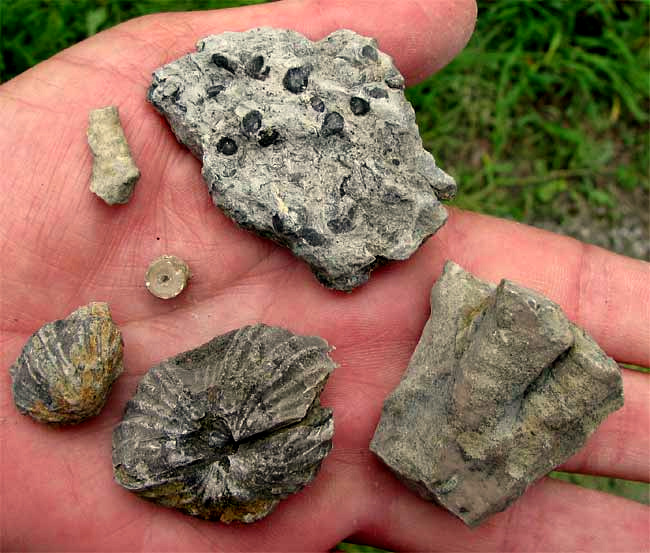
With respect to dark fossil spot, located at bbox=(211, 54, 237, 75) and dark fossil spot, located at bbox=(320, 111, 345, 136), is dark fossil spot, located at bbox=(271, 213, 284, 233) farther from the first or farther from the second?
dark fossil spot, located at bbox=(211, 54, 237, 75)

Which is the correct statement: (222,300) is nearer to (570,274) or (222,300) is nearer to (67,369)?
(67,369)

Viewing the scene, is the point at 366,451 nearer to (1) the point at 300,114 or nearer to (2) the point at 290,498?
(2) the point at 290,498

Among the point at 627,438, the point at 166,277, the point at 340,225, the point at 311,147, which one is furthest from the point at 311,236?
the point at 627,438

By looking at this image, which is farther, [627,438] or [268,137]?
[627,438]

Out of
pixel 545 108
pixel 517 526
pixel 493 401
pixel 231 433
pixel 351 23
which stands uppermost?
pixel 351 23

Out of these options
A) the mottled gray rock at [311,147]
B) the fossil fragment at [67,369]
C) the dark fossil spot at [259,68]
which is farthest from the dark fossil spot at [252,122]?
the fossil fragment at [67,369]

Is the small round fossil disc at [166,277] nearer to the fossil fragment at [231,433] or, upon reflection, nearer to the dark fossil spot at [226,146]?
the fossil fragment at [231,433]
